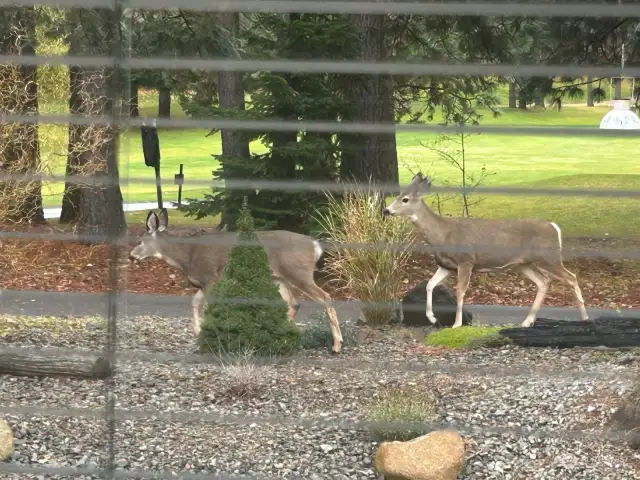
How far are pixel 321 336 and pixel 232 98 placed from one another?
72.2 inches

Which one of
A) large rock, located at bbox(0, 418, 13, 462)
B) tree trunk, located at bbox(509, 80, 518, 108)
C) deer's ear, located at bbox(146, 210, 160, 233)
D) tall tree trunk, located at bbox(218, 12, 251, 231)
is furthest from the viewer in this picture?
tall tree trunk, located at bbox(218, 12, 251, 231)

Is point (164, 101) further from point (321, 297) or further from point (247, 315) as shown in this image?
point (247, 315)

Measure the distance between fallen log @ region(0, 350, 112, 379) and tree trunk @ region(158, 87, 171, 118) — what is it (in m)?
1.60

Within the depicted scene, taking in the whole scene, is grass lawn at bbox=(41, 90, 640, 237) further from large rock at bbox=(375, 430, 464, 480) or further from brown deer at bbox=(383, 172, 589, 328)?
large rock at bbox=(375, 430, 464, 480)

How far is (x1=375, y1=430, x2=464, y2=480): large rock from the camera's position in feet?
→ 12.3

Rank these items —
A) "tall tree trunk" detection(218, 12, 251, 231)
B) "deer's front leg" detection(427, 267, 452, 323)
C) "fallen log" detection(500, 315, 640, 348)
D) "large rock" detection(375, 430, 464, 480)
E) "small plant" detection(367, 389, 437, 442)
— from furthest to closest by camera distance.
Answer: "tall tree trunk" detection(218, 12, 251, 231) → "deer's front leg" detection(427, 267, 452, 323) → "fallen log" detection(500, 315, 640, 348) → "small plant" detection(367, 389, 437, 442) → "large rock" detection(375, 430, 464, 480)

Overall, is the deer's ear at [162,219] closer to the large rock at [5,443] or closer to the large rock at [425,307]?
the large rock at [425,307]

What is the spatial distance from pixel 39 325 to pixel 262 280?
165 cm

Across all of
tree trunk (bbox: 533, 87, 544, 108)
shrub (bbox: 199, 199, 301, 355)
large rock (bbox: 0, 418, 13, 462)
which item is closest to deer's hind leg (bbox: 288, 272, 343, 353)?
shrub (bbox: 199, 199, 301, 355)

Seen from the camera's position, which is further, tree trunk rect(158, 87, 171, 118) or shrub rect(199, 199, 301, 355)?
tree trunk rect(158, 87, 171, 118)

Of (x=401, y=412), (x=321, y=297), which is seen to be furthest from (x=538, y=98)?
(x=401, y=412)

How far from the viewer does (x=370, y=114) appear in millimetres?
5621

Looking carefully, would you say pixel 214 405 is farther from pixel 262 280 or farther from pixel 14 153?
pixel 14 153

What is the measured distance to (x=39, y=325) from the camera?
18.8 ft
